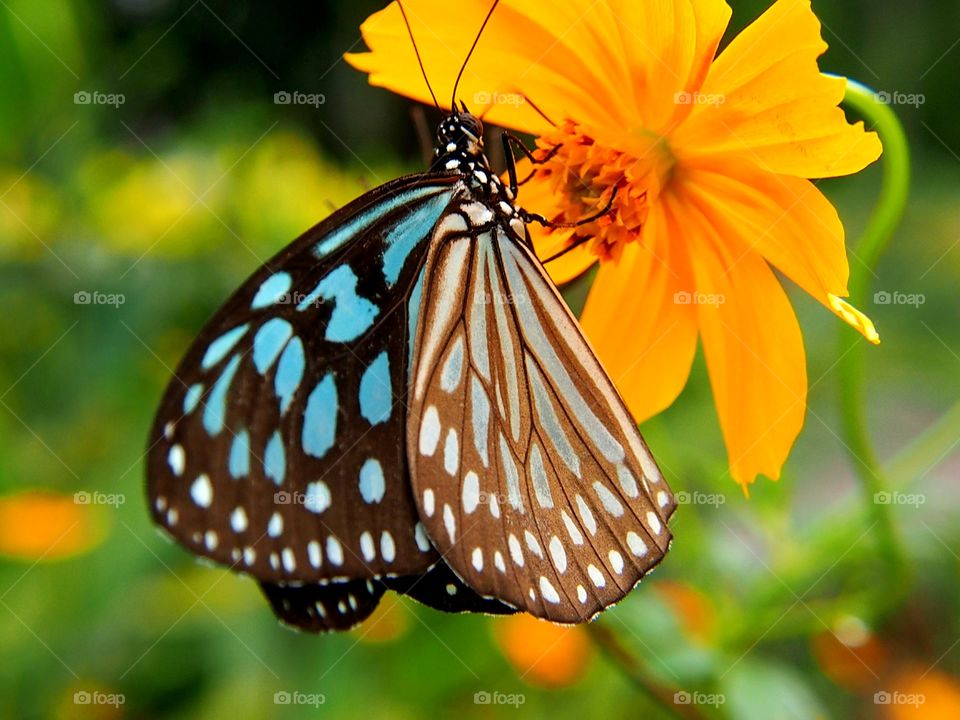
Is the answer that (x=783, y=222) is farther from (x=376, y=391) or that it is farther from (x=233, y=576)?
(x=233, y=576)

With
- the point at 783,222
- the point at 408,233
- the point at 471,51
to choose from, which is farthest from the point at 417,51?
the point at 783,222

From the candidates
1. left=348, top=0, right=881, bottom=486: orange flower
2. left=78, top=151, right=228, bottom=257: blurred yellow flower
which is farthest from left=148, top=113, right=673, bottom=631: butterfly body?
left=78, top=151, right=228, bottom=257: blurred yellow flower

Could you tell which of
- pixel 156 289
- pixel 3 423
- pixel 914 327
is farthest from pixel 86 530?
pixel 914 327

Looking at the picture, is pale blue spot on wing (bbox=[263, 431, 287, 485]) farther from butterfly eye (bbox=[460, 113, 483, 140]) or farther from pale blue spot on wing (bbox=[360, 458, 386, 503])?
butterfly eye (bbox=[460, 113, 483, 140])

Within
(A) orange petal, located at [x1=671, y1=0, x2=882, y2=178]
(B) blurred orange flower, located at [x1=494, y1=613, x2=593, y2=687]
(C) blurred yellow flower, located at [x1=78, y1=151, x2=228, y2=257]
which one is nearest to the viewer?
(A) orange petal, located at [x1=671, y1=0, x2=882, y2=178]

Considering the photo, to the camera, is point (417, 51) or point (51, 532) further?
point (51, 532)

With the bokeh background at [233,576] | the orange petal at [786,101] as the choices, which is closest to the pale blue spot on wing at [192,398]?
the bokeh background at [233,576]
